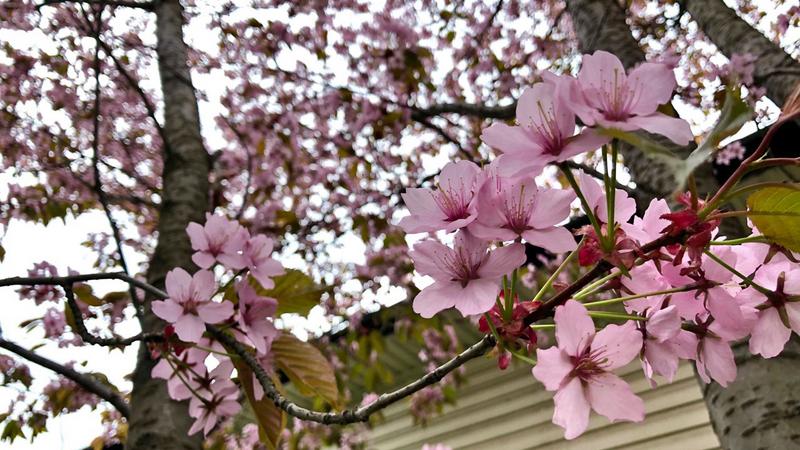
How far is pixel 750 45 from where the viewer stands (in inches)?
90.3

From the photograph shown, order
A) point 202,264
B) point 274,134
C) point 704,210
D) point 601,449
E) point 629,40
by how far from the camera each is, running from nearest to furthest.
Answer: point 704,210
point 202,264
point 629,40
point 601,449
point 274,134

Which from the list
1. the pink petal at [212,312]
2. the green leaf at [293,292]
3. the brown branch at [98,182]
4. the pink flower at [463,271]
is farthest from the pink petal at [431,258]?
the brown branch at [98,182]

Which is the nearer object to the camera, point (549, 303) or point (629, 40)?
point (549, 303)

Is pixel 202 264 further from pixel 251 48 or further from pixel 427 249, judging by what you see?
pixel 251 48

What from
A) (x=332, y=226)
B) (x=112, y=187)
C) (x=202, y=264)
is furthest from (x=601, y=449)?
(x=112, y=187)

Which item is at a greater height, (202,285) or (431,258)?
(202,285)

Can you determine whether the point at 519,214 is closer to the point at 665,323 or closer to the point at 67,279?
the point at 665,323

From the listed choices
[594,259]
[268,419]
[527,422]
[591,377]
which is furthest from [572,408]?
[527,422]

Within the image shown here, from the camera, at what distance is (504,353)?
498 mm

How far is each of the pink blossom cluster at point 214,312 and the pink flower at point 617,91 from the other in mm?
665

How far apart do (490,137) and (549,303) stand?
0.49ft

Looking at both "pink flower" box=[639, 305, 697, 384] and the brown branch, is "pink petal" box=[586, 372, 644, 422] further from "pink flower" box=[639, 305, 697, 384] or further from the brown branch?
the brown branch

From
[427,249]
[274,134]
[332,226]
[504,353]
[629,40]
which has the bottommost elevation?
[504,353]

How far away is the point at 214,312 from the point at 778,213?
76 cm
